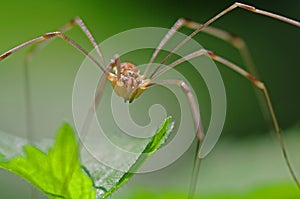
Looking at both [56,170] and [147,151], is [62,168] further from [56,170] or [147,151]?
[147,151]

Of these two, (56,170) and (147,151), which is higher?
(147,151)

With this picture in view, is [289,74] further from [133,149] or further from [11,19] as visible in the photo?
[133,149]

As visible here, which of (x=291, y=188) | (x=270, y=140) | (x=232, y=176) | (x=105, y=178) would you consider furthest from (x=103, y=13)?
(x=105, y=178)

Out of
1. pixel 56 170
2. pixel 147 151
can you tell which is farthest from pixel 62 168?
pixel 147 151

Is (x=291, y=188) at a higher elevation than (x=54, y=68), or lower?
lower

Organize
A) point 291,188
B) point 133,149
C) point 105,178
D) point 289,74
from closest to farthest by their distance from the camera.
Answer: point 105,178 → point 133,149 → point 291,188 → point 289,74

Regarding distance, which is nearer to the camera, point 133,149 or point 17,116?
point 133,149

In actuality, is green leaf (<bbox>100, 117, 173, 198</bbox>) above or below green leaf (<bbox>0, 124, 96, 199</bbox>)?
above

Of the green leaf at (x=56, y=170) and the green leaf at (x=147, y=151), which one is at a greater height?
the green leaf at (x=147, y=151)
